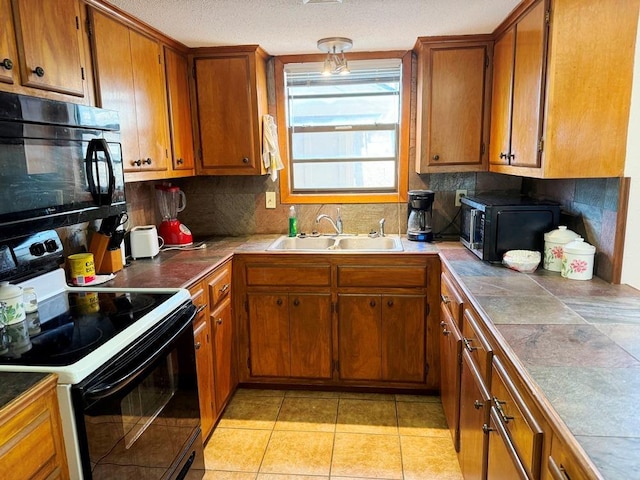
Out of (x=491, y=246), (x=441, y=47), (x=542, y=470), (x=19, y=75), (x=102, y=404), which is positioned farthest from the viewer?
(x=441, y=47)

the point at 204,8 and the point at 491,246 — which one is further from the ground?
the point at 204,8

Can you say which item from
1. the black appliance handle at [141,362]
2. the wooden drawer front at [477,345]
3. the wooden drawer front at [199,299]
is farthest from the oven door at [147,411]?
the wooden drawer front at [477,345]

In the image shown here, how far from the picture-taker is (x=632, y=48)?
1.68 m

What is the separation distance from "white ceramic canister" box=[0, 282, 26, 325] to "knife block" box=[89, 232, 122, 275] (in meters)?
0.63

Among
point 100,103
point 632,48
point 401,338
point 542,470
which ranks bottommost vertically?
point 401,338

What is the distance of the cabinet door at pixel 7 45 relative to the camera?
4.55 ft

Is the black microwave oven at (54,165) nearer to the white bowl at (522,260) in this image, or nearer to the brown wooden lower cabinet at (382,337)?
the brown wooden lower cabinet at (382,337)

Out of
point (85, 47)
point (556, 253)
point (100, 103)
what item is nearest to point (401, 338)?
point (556, 253)

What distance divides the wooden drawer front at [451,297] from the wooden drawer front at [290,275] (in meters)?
0.64

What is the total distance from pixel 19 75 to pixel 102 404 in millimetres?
1087

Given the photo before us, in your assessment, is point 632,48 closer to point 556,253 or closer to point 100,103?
point 556,253

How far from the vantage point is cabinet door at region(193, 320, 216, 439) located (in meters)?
2.11

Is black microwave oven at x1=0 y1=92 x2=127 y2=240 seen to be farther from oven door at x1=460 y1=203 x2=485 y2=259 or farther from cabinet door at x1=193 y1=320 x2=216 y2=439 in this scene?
oven door at x1=460 y1=203 x2=485 y2=259

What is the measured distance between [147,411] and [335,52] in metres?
2.14
